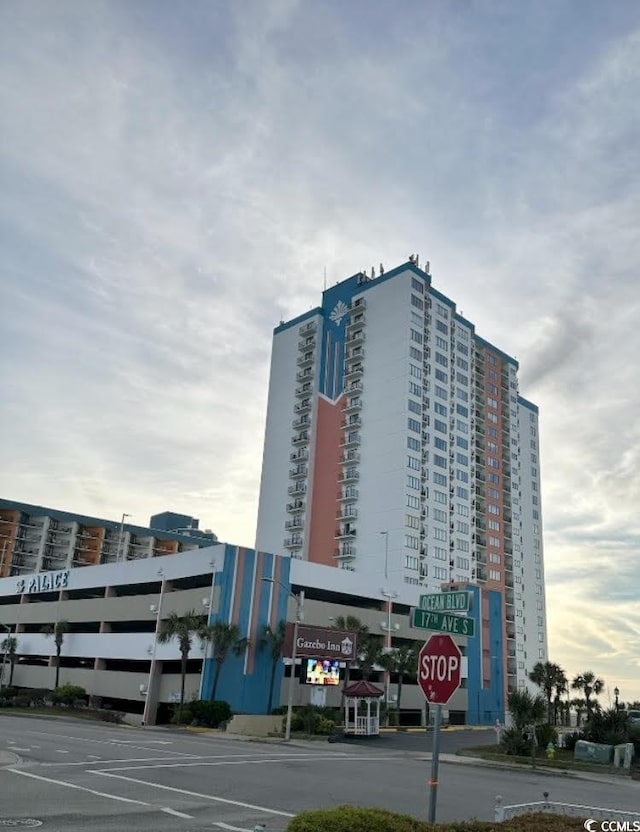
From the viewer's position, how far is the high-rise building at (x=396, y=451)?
97812mm

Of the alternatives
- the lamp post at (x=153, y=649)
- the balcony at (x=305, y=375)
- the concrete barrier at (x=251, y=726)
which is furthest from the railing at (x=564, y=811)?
the balcony at (x=305, y=375)

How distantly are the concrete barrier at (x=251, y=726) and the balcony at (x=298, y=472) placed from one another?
2433 inches

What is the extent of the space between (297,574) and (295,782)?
37.8 m

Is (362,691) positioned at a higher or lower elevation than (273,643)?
lower

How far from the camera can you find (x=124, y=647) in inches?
2464

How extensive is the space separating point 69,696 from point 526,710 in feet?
137

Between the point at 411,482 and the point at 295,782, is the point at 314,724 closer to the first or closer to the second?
the point at 295,782

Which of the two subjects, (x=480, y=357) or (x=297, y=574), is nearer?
(x=297, y=574)

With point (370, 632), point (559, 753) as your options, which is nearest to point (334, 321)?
point (370, 632)

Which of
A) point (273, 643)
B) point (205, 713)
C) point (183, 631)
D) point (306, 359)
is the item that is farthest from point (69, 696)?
point (306, 359)

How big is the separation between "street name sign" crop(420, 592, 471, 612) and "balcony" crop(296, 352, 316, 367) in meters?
103

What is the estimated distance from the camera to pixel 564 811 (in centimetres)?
1567

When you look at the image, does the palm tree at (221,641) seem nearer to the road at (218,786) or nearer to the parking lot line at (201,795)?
the road at (218,786)

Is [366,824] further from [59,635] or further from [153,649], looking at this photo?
[59,635]
